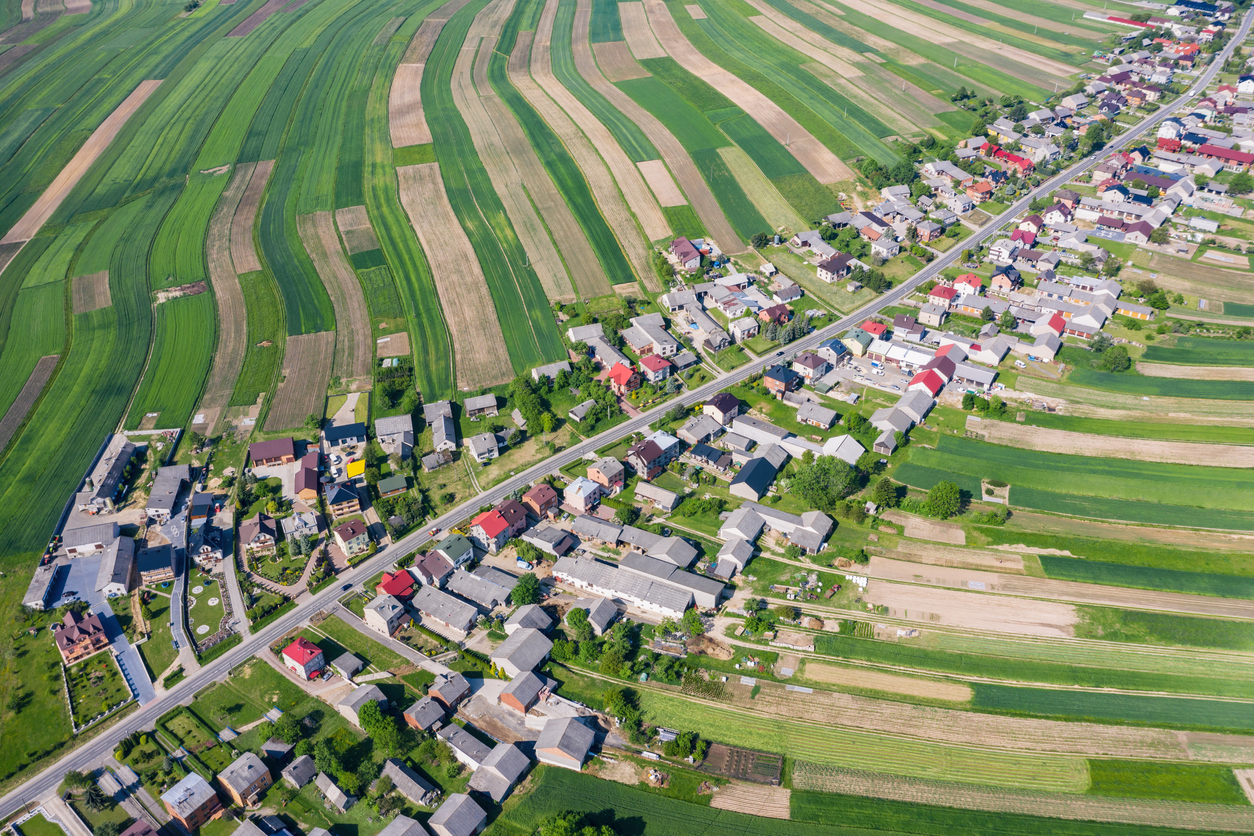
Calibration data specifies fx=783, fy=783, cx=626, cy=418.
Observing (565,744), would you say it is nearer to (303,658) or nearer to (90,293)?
(303,658)

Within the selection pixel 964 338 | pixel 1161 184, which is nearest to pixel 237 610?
pixel 964 338

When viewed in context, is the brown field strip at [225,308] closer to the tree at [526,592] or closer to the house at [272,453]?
the house at [272,453]

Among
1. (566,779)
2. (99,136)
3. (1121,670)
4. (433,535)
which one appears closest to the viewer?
(566,779)

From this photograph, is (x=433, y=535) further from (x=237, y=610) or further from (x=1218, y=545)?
(x=1218, y=545)

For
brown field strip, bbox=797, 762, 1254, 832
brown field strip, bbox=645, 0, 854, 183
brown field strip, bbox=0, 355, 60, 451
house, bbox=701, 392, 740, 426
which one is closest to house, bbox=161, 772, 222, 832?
brown field strip, bbox=797, 762, 1254, 832

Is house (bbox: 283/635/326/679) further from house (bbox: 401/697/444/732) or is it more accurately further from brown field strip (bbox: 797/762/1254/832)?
brown field strip (bbox: 797/762/1254/832)

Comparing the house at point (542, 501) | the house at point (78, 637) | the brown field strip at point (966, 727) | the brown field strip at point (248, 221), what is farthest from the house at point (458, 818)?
the brown field strip at point (248, 221)

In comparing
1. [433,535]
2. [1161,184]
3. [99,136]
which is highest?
[99,136]

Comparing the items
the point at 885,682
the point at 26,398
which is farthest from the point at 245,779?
the point at 26,398
